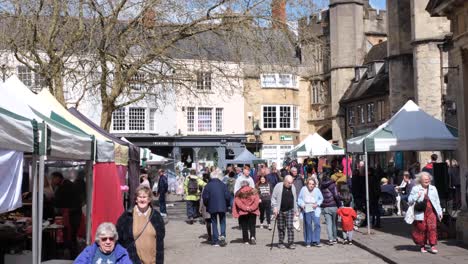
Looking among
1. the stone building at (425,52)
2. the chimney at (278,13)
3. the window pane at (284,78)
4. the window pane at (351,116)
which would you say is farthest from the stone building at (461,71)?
the window pane at (351,116)

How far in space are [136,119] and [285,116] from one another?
476 inches

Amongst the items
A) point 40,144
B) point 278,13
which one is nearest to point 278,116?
point 278,13

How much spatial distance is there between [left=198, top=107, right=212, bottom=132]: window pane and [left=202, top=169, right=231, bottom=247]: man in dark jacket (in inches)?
1313

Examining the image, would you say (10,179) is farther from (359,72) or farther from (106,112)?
(359,72)

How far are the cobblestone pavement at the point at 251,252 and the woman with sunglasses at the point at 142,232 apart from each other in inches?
226

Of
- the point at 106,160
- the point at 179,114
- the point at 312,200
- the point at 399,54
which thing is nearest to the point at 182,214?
the point at 312,200

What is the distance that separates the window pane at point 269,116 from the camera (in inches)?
2032

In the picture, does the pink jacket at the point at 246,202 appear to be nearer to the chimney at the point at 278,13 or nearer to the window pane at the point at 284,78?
the chimney at the point at 278,13

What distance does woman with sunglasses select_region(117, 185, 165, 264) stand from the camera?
7172 millimetres

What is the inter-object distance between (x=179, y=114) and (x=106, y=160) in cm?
3694

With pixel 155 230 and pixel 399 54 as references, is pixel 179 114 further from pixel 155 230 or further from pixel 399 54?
pixel 155 230

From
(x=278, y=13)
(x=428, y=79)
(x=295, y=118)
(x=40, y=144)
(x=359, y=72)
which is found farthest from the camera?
(x=295, y=118)

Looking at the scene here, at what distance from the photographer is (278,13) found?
56.7 feet

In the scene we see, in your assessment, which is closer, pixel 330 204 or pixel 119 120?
pixel 330 204
